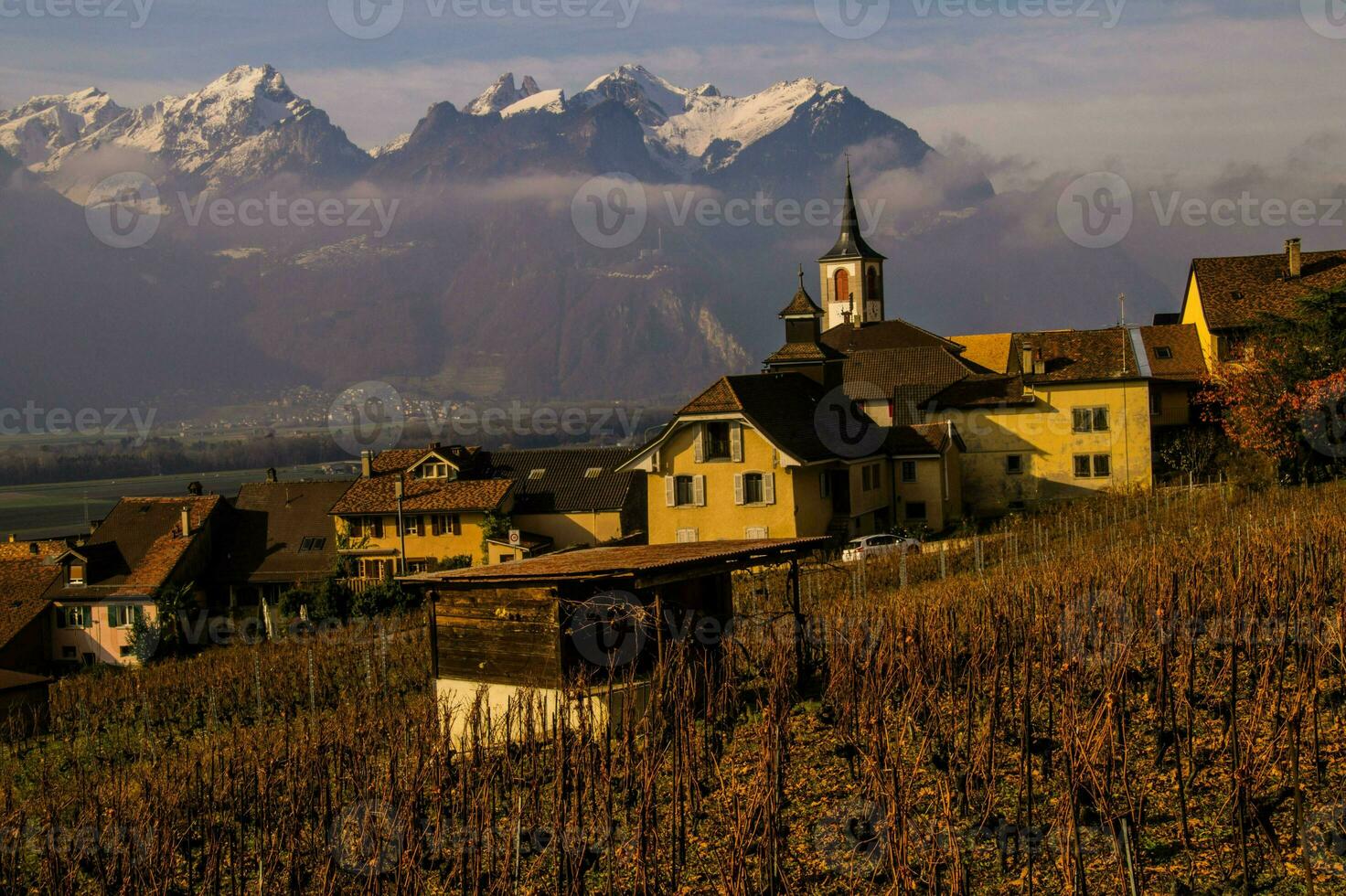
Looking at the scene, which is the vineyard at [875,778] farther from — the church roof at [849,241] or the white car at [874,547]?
the church roof at [849,241]

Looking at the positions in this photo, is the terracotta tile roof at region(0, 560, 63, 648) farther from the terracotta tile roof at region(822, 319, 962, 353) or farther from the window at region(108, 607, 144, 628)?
the terracotta tile roof at region(822, 319, 962, 353)

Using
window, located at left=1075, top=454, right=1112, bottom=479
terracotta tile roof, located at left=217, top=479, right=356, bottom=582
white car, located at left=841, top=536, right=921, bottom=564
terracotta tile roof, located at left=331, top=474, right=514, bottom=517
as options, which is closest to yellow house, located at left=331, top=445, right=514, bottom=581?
terracotta tile roof, located at left=331, top=474, right=514, bottom=517

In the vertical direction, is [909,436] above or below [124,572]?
above

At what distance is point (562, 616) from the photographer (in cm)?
1767

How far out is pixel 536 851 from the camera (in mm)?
12141

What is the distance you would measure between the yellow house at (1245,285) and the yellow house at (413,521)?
2936 cm

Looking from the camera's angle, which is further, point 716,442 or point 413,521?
point 413,521

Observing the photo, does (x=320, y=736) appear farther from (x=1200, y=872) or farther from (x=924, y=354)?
(x=924, y=354)

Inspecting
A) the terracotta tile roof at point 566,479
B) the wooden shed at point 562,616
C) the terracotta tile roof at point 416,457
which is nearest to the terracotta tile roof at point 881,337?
the terracotta tile roof at point 566,479

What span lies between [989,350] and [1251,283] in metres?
16.8

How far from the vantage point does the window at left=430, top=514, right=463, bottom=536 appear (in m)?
58.7

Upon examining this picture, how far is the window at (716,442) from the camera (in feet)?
150

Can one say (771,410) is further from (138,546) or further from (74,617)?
(138,546)

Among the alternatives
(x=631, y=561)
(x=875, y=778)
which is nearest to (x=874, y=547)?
(x=631, y=561)
